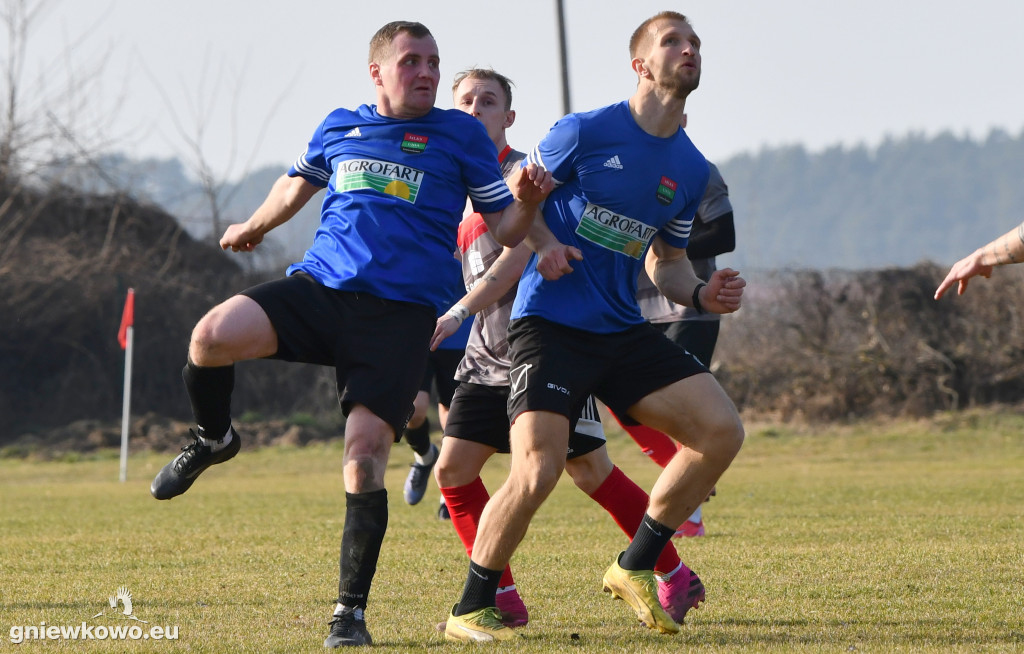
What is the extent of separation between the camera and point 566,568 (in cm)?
611

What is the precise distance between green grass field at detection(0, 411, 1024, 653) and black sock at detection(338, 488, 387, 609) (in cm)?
21

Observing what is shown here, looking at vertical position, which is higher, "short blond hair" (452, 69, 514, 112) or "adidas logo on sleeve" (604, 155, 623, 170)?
"short blond hair" (452, 69, 514, 112)

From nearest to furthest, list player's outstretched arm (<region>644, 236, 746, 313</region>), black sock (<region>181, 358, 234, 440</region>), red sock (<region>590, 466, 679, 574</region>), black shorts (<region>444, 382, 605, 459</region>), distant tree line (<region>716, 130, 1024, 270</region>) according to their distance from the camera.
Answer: black sock (<region>181, 358, 234, 440</region>)
player's outstretched arm (<region>644, 236, 746, 313</region>)
black shorts (<region>444, 382, 605, 459</region>)
red sock (<region>590, 466, 679, 574</region>)
distant tree line (<region>716, 130, 1024, 270</region>)

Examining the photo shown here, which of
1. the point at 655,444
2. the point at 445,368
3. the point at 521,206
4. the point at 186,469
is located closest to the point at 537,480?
the point at 521,206

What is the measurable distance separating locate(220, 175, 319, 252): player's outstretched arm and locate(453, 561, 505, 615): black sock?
1.62 meters

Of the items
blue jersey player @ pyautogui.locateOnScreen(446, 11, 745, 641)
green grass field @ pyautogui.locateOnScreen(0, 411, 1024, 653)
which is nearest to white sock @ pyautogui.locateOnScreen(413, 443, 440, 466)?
green grass field @ pyautogui.locateOnScreen(0, 411, 1024, 653)

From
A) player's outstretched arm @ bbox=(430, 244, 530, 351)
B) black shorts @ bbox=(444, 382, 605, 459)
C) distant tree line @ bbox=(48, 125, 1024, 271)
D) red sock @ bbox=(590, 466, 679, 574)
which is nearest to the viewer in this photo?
player's outstretched arm @ bbox=(430, 244, 530, 351)

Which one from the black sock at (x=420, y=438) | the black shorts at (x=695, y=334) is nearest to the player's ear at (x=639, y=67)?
the black shorts at (x=695, y=334)

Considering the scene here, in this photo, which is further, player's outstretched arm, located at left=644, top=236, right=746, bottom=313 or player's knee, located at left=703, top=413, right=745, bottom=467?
player's outstretched arm, located at left=644, top=236, right=746, bottom=313

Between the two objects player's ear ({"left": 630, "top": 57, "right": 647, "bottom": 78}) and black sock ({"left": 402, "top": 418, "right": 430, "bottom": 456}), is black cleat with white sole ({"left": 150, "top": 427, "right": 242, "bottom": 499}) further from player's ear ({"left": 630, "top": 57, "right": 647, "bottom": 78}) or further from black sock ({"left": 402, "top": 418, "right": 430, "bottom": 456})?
black sock ({"left": 402, "top": 418, "right": 430, "bottom": 456})

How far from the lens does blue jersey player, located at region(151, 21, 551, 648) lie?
173 inches

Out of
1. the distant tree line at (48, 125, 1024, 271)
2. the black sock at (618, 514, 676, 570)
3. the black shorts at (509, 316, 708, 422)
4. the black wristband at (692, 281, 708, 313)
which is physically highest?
the distant tree line at (48, 125, 1024, 271)

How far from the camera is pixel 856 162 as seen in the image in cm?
19288

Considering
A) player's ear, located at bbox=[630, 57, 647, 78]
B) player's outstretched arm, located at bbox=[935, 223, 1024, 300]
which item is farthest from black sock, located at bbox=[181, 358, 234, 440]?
player's outstretched arm, located at bbox=[935, 223, 1024, 300]
